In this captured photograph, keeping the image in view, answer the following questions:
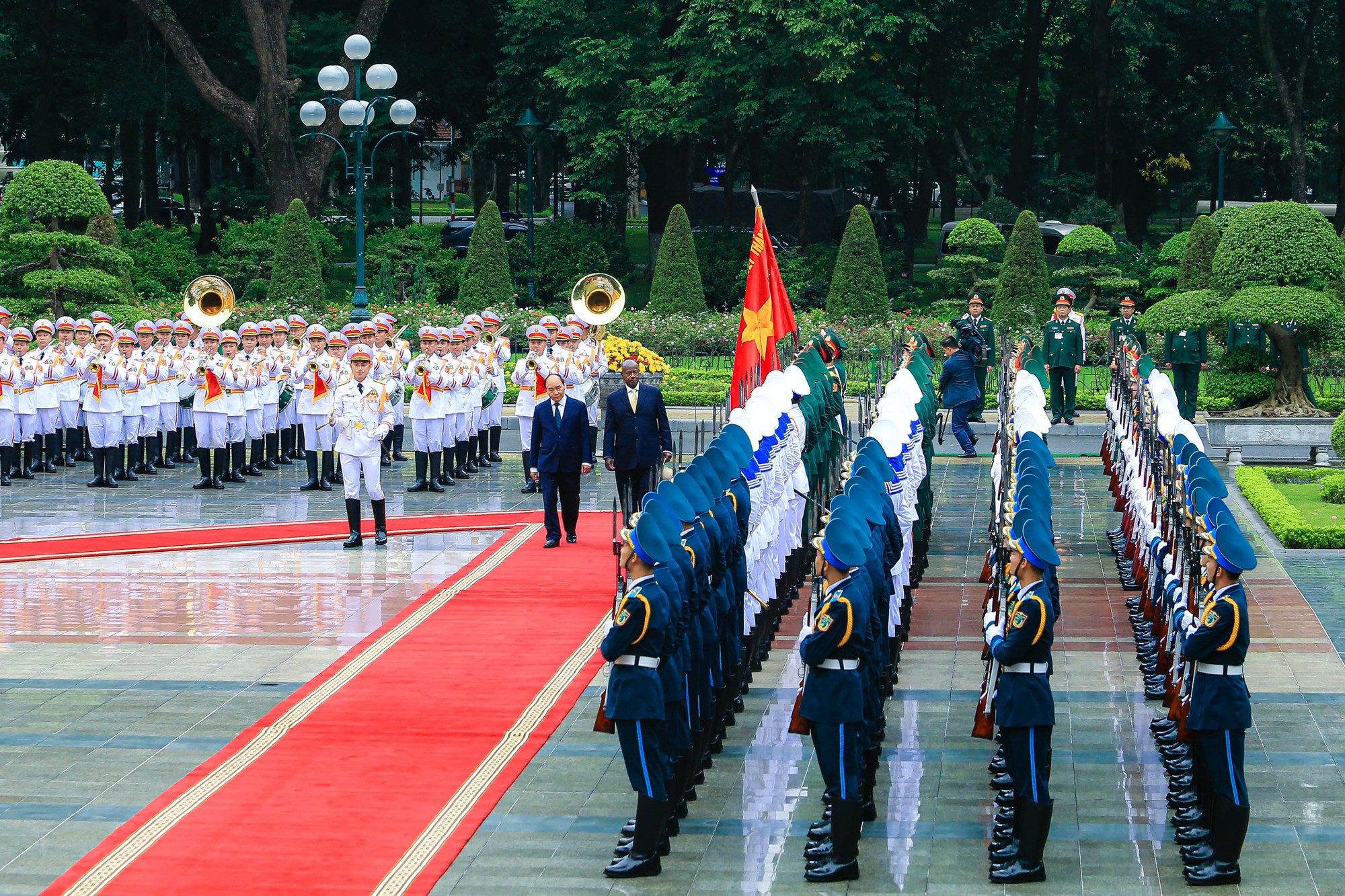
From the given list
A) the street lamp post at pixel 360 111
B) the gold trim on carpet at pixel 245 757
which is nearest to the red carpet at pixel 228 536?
the gold trim on carpet at pixel 245 757

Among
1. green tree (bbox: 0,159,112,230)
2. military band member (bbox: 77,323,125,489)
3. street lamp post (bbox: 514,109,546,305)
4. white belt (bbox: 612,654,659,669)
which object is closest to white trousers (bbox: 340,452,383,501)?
military band member (bbox: 77,323,125,489)

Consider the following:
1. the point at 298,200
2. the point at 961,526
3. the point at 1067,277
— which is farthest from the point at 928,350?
the point at 298,200

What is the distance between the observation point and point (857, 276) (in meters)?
30.4

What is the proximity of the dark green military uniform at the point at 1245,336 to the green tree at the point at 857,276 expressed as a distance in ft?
32.3

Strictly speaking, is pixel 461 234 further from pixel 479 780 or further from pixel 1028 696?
pixel 1028 696

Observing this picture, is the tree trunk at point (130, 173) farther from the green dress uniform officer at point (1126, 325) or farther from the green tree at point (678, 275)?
the green dress uniform officer at point (1126, 325)

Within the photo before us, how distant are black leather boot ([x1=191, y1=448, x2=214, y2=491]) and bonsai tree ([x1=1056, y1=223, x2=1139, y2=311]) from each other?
17.1 meters

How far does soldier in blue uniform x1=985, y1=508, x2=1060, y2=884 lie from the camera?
7320mm

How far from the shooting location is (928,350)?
17969 millimetres

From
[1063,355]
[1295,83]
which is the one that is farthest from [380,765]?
[1295,83]

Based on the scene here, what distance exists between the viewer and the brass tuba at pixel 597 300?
20.6 metres

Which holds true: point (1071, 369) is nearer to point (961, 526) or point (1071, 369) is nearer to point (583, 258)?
point (961, 526)

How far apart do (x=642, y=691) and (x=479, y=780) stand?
1529 mm

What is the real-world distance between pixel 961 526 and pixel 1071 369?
567 cm
